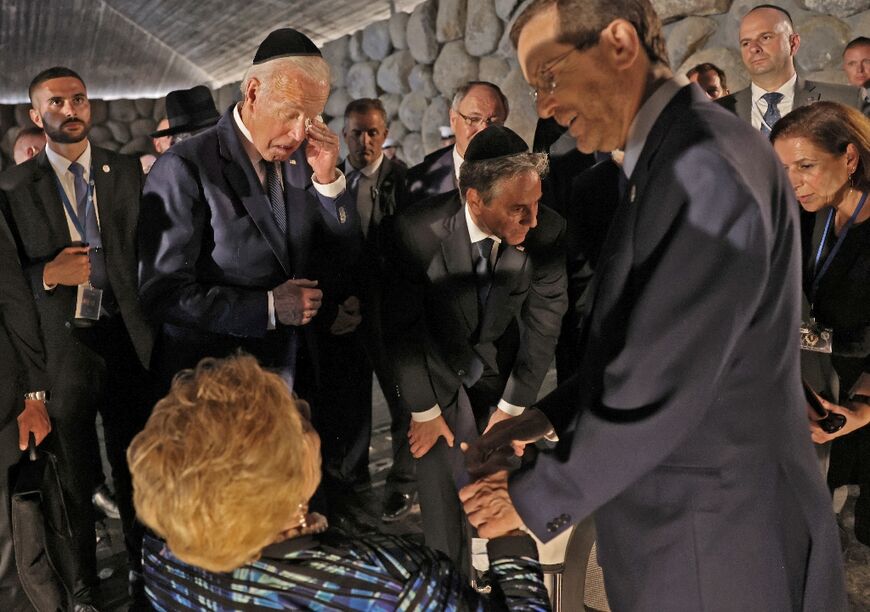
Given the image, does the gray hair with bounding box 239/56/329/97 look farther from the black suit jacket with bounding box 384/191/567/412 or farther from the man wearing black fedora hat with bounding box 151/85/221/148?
the man wearing black fedora hat with bounding box 151/85/221/148

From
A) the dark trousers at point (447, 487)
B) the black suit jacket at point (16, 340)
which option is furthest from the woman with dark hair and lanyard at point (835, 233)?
the black suit jacket at point (16, 340)

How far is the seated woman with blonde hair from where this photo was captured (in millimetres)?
1140

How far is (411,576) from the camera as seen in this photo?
1.26m

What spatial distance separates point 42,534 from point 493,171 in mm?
1742

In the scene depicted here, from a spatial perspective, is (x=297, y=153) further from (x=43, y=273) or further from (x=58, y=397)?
(x=58, y=397)

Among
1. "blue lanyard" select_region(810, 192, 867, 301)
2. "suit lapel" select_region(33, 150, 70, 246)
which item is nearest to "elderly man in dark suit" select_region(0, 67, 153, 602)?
"suit lapel" select_region(33, 150, 70, 246)

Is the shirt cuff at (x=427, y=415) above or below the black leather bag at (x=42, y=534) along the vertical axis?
above

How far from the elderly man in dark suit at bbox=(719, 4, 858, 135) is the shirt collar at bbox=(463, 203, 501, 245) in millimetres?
1548

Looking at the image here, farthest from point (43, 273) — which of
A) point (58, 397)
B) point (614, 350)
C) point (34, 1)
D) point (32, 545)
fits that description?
point (34, 1)

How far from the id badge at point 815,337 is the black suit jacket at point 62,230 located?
2181 millimetres

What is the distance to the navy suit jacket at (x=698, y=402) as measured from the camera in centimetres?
115

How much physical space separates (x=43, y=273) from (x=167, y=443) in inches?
78.1

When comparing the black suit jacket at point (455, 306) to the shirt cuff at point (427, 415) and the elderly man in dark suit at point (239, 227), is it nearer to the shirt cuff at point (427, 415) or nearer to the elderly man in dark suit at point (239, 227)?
the shirt cuff at point (427, 415)

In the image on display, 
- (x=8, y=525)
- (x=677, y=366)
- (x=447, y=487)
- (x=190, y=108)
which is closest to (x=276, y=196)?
(x=447, y=487)
